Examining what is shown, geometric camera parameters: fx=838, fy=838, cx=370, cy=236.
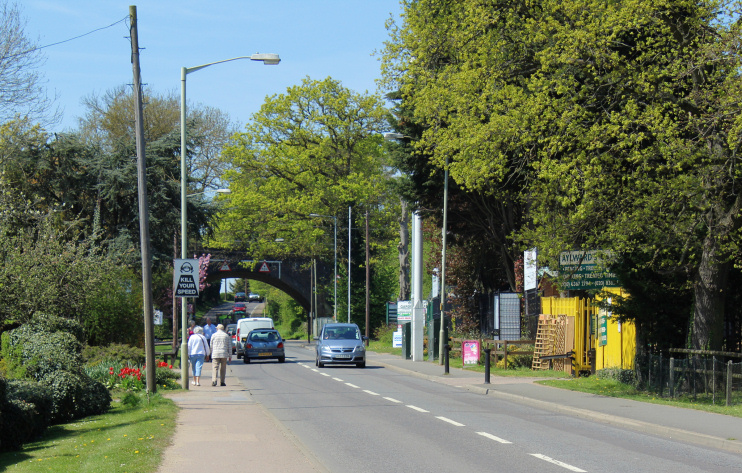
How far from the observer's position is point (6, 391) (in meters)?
12.7

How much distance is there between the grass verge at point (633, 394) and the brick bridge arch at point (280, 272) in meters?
42.1

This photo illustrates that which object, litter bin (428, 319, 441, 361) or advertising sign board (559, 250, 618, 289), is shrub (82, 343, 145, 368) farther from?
litter bin (428, 319, 441, 361)

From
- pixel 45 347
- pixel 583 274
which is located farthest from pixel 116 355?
pixel 583 274

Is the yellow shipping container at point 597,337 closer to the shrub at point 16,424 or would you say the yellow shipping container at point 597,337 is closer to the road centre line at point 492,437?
the road centre line at point 492,437

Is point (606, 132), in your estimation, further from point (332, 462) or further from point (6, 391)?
point (6, 391)

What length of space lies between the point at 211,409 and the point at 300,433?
3880 millimetres

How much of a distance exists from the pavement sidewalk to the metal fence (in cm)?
114

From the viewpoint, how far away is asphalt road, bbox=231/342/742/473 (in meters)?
10.1

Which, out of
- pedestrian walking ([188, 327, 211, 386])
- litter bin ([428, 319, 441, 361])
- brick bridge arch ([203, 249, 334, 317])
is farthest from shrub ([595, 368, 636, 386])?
brick bridge arch ([203, 249, 334, 317])

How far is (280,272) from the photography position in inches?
2734

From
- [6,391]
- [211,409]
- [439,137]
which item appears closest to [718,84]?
[439,137]

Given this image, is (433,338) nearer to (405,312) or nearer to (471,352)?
(405,312)

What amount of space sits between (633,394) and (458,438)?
839 cm

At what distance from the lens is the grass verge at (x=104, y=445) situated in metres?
9.38
